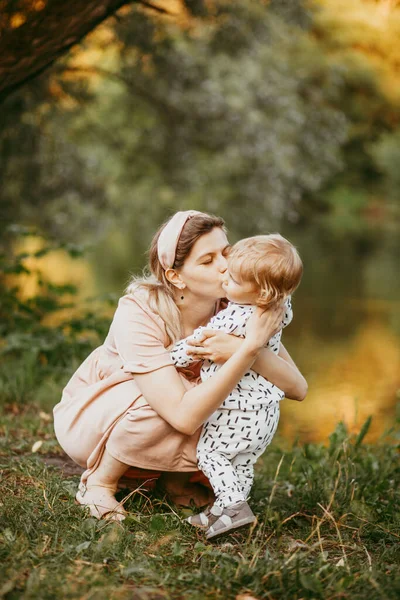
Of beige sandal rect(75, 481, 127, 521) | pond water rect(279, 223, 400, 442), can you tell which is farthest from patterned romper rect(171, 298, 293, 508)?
pond water rect(279, 223, 400, 442)

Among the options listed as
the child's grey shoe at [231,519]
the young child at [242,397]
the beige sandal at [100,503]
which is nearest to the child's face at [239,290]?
the young child at [242,397]

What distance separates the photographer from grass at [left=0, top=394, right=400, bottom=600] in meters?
2.07

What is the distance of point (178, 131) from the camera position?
11.5 metres

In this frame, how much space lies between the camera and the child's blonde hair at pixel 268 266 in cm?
249

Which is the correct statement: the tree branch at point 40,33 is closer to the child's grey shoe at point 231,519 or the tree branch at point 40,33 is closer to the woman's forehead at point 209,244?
the woman's forehead at point 209,244

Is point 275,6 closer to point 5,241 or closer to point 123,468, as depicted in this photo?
point 5,241

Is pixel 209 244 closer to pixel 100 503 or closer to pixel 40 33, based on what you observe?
pixel 100 503

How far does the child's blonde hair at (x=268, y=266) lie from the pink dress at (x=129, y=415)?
0.46 m

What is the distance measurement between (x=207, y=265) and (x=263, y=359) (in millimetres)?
447

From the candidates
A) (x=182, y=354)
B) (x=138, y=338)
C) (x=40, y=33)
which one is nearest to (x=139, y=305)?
(x=138, y=338)

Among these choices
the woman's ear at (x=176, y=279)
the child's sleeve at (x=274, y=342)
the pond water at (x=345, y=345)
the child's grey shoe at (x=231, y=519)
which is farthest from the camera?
the pond water at (x=345, y=345)

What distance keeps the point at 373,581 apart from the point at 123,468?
106 centimetres

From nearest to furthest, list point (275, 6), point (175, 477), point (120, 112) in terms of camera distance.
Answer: point (175, 477)
point (275, 6)
point (120, 112)

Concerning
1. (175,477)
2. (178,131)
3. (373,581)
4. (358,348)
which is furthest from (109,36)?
(373,581)
